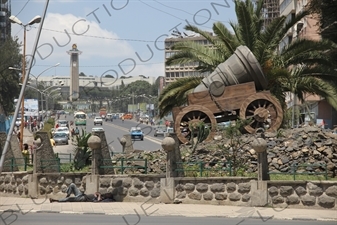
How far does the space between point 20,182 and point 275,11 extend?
59.3 metres

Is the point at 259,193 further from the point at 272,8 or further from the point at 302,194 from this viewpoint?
the point at 272,8

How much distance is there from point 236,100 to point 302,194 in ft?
22.6

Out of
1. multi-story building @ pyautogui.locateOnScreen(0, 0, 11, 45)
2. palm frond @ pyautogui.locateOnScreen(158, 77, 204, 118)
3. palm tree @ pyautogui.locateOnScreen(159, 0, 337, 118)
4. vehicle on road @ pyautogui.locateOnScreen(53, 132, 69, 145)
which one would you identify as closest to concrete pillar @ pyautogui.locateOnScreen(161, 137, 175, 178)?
palm tree @ pyautogui.locateOnScreen(159, 0, 337, 118)

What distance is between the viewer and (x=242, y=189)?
1816 centimetres

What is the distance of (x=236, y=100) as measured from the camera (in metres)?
24.0

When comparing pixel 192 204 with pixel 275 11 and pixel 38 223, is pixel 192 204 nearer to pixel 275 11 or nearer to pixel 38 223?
pixel 38 223

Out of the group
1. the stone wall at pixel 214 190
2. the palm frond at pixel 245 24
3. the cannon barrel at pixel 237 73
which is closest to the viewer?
the stone wall at pixel 214 190

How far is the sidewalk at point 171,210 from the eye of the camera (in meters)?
16.7

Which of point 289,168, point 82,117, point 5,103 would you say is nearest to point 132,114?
point 82,117

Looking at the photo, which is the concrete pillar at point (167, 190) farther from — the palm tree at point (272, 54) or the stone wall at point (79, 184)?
the palm tree at point (272, 54)

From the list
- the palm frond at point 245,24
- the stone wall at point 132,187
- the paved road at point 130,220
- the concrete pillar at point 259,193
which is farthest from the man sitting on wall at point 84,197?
the palm frond at point 245,24

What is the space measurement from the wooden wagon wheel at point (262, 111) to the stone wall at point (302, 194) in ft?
19.7

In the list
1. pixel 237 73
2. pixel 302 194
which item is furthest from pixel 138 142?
pixel 302 194

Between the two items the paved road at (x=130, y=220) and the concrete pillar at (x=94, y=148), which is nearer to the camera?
the paved road at (x=130, y=220)
